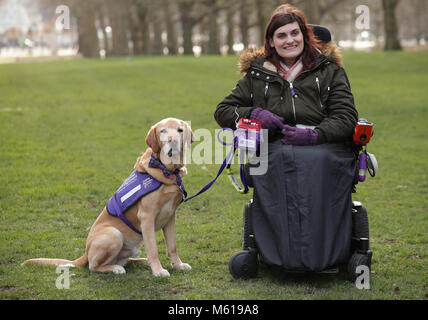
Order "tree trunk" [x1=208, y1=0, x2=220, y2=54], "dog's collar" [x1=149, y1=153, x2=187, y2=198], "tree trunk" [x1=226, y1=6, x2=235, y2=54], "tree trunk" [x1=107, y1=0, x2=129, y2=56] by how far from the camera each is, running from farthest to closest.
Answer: "tree trunk" [x1=226, y1=6, x2=235, y2=54]
"tree trunk" [x1=107, y1=0, x2=129, y2=56]
"tree trunk" [x1=208, y1=0, x2=220, y2=54]
"dog's collar" [x1=149, y1=153, x2=187, y2=198]

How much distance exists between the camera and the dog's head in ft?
17.3

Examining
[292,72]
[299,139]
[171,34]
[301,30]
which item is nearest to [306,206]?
[299,139]

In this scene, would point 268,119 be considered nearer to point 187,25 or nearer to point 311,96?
point 311,96

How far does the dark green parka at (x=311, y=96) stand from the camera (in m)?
5.26

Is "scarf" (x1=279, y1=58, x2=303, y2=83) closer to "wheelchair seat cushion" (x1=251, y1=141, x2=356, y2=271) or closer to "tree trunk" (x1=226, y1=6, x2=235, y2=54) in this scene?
"wheelchair seat cushion" (x1=251, y1=141, x2=356, y2=271)

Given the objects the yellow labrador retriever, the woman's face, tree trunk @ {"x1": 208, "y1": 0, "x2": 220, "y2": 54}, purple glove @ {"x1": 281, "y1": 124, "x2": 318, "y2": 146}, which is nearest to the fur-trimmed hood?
the woman's face

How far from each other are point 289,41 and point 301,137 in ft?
3.02

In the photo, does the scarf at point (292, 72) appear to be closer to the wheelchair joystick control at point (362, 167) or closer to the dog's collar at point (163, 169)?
the wheelchair joystick control at point (362, 167)

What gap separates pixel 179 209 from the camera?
8047 millimetres

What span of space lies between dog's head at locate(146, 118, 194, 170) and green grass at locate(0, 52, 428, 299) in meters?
1.03

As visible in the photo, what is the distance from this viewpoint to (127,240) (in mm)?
5527

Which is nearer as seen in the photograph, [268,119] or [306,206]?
[306,206]
